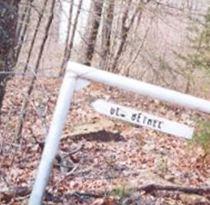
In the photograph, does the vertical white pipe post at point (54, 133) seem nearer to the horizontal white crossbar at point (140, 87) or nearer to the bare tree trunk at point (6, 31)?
the horizontal white crossbar at point (140, 87)

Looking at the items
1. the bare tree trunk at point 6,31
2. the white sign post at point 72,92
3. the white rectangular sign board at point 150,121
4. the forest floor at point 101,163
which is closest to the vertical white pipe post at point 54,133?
the white sign post at point 72,92

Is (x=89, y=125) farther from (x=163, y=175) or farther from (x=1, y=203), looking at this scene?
(x=1, y=203)

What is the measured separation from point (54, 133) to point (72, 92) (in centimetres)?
30

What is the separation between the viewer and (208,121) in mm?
8633

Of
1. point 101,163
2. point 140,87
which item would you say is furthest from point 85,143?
point 140,87

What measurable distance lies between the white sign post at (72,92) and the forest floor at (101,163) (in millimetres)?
662

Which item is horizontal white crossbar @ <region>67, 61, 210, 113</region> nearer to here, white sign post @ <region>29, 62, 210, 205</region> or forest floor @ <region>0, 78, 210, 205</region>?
white sign post @ <region>29, 62, 210, 205</region>

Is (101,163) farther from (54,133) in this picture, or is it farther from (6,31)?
(54,133)

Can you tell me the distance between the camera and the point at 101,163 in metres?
7.32

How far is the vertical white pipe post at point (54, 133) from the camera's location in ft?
13.2

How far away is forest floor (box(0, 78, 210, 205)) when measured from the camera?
570 centimetres

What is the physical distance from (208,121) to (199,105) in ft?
15.7

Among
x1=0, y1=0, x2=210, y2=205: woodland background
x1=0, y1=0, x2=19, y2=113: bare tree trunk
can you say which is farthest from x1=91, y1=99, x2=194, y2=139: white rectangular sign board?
x1=0, y1=0, x2=19, y2=113: bare tree trunk

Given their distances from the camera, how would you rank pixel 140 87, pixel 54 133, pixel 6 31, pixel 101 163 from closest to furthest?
1. pixel 140 87
2. pixel 54 133
3. pixel 6 31
4. pixel 101 163
